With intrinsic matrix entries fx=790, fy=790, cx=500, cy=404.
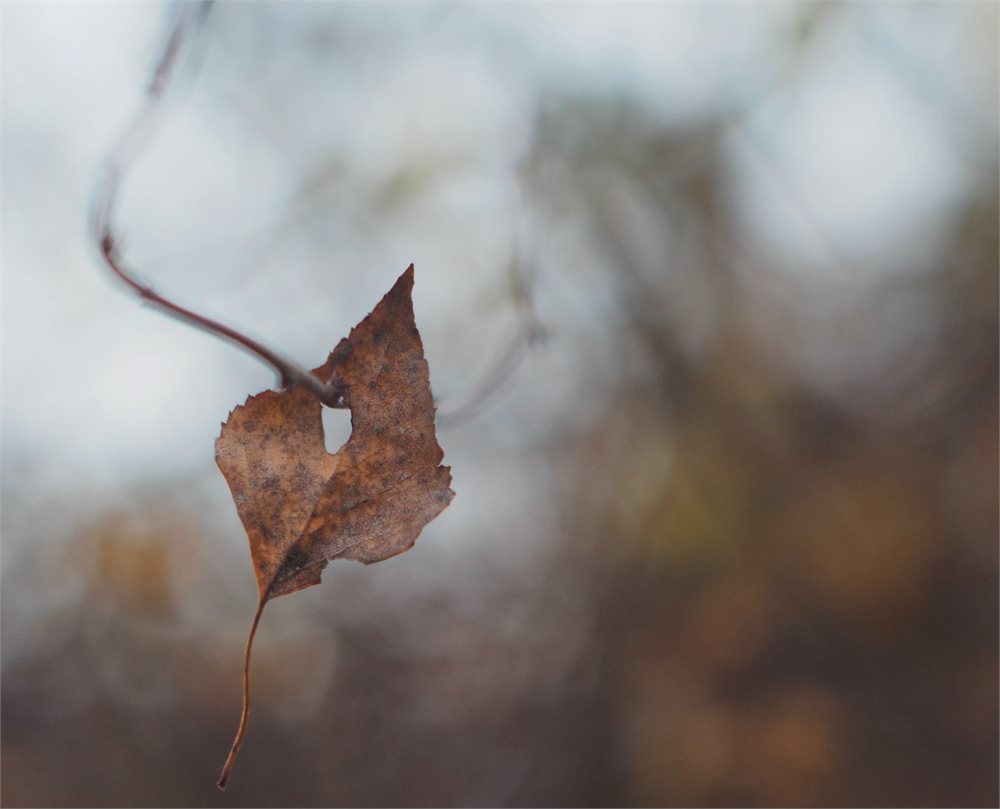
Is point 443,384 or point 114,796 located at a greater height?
point 443,384

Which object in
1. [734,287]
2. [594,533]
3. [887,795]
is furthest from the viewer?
[734,287]

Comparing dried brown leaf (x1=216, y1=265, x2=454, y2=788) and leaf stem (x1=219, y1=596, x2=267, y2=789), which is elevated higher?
dried brown leaf (x1=216, y1=265, x2=454, y2=788)

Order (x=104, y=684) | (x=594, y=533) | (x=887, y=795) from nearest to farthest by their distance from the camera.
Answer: (x=887, y=795)
(x=104, y=684)
(x=594, y=533)

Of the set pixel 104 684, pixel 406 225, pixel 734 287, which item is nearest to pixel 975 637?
pixel 734 287

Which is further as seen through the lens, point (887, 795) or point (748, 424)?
point (748, 424)

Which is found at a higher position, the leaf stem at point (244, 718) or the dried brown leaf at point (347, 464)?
the dried brown leaf at point (347, 464)

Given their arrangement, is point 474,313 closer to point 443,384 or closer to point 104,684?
point 443,384

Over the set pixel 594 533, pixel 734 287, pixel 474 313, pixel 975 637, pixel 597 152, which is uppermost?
pixel 597 152

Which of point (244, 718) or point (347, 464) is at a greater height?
point (347, 464)
